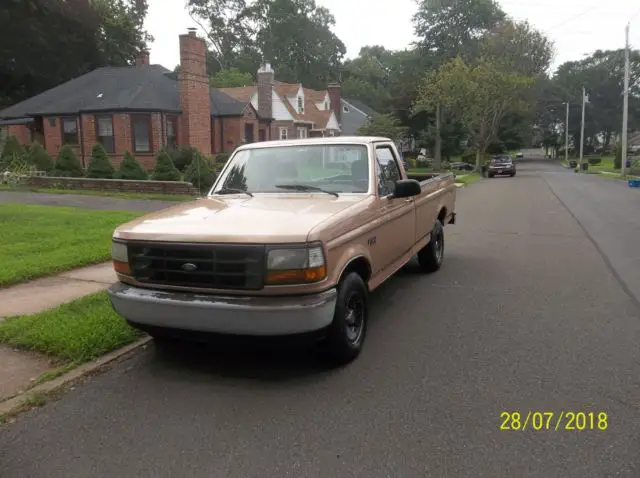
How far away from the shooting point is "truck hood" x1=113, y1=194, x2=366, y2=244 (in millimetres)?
4016

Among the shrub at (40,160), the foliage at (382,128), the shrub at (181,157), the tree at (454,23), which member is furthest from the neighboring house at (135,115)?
the tree at (454,23)

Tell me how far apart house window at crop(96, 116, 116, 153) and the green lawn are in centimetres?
2424

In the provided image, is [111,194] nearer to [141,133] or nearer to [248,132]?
[141,133]

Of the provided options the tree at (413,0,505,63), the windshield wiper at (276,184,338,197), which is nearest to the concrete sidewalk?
the windshield wiper at (276,184,338,197)

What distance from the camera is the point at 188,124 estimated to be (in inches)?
1111

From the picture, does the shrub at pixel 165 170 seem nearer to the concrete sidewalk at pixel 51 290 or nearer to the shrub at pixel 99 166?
the shrub at pixel 99 166

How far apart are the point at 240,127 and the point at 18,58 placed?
19.9 m

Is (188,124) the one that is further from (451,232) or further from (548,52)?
(548,52)

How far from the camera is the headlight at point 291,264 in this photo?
3.94m

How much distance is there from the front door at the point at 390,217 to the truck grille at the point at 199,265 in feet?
5.09

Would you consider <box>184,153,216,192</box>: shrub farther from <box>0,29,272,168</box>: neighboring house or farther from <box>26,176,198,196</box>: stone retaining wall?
<box>0,29,272,168</box>: neighboring house

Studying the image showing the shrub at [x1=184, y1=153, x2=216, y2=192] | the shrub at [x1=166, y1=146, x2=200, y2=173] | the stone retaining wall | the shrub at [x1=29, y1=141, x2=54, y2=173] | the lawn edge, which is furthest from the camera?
the shrub at [x1=166, y1=146, x2=200, y2=173]

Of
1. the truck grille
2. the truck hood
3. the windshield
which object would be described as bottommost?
the truck grille

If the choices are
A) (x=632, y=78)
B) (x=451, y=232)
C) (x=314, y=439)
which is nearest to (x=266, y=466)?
(x=314, y=439)
